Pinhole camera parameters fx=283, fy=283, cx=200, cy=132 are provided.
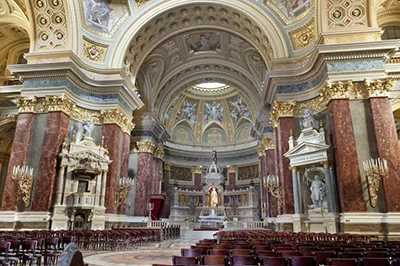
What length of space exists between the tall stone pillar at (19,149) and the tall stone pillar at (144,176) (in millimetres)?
7661

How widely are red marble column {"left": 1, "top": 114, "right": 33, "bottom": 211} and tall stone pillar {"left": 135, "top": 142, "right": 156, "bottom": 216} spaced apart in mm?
7657

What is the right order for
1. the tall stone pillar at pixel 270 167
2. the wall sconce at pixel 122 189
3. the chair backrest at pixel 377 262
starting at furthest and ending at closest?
1. the tall stone pillar at pixel 270 167
2. the wall sconce at pixel 122 189
3. the chair backrest at pixel 377 262

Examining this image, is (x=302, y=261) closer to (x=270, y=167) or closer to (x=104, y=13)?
(x=270, y=167)

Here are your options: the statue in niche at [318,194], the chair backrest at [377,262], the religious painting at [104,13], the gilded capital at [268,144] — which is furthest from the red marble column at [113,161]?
the chair backrest at [377,262]

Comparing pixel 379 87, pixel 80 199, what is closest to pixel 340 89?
pixel 379 87

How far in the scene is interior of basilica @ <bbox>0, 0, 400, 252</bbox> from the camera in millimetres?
11070

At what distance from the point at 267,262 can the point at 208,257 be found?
717mm

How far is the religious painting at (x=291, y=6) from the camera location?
1430 centimetres

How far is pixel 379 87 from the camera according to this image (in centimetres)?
1117

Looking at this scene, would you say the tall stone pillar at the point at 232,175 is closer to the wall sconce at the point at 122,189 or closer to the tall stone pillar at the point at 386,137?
the wall sconce at the point at 122,189

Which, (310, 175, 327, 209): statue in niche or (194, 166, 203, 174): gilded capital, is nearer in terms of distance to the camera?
(310, 175, 327, 209): statue in niche

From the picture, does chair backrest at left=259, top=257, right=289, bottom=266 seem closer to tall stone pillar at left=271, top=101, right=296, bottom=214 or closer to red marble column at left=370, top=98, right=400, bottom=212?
red marble column at left=370, top=98, right=400, bottom=212

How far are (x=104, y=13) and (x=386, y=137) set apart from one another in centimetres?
1521

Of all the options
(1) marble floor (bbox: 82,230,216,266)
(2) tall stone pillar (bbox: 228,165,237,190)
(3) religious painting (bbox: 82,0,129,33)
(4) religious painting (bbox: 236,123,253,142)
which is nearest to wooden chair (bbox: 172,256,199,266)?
(1) marble floor (bbox: 82,230,216,266)
